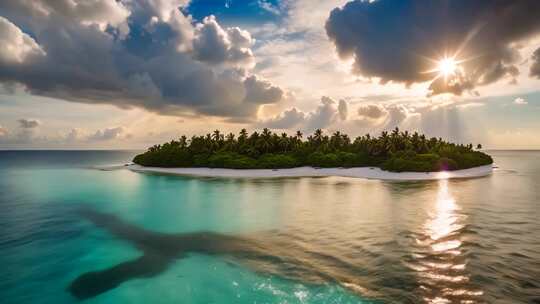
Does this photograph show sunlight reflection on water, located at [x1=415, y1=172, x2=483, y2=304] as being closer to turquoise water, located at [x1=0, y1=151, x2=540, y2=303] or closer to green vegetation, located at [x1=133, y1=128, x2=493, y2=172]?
turquoise water, located at [x1=0, y1=151, x2=540, y2=303]

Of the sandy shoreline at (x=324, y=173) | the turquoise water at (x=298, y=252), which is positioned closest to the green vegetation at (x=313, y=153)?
the sandy shoreline at (x=324, y=173)

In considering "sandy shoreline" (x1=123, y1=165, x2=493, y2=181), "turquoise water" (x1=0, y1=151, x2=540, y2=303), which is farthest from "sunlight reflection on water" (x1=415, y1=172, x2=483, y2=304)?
"sandy shoreline" (x1=123, y1=165, x2=493, y2=181)

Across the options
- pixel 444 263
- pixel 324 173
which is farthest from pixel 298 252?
pixel 324 173

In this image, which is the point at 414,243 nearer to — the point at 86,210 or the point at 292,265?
the point at 292,265

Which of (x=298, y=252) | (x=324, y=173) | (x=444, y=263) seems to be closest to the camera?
(x=444, y=263)

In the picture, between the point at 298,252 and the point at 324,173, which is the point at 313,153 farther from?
the point at 298,252

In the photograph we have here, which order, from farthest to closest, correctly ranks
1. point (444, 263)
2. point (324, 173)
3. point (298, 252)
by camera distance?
point (324, 173) → point (298, 252) → point (444, 263)

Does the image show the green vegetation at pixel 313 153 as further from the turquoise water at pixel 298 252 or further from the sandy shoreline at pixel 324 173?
the turquoise water at pixel 298 252
